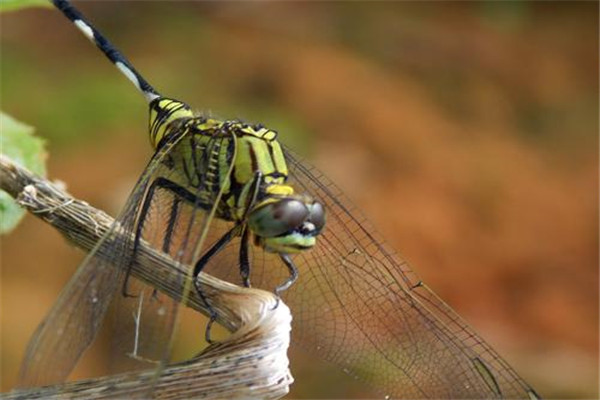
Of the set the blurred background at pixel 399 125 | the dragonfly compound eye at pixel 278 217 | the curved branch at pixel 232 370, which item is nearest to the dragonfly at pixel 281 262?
the dragonfly compound eye at pixel 278 217

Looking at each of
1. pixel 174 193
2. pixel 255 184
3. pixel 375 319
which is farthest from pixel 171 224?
pixel 375 319

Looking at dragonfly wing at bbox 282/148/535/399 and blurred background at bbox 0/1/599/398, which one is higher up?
blurred background at bbox 0/1/599/398

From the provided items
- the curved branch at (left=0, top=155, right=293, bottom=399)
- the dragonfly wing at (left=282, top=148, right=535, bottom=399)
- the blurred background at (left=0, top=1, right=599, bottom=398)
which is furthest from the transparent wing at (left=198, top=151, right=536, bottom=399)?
the blurred background at (left=0, top=1, right=599, bottom=398)

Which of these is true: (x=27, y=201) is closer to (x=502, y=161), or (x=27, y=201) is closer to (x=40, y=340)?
(x=40, y=340)

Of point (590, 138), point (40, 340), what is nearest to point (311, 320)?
point (40, 340)

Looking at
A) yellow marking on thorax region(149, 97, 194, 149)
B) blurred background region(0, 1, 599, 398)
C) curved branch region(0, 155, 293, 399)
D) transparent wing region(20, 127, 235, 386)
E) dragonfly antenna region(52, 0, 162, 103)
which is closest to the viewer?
curved branch region(0, 155, 293, 399)

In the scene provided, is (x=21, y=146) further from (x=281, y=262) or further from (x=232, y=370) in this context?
(x=232, y=370)

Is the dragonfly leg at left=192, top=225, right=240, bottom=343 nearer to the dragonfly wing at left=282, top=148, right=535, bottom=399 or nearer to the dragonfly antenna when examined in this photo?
the dragonfly wing at left=282, top=148, right=535, bottom=399
